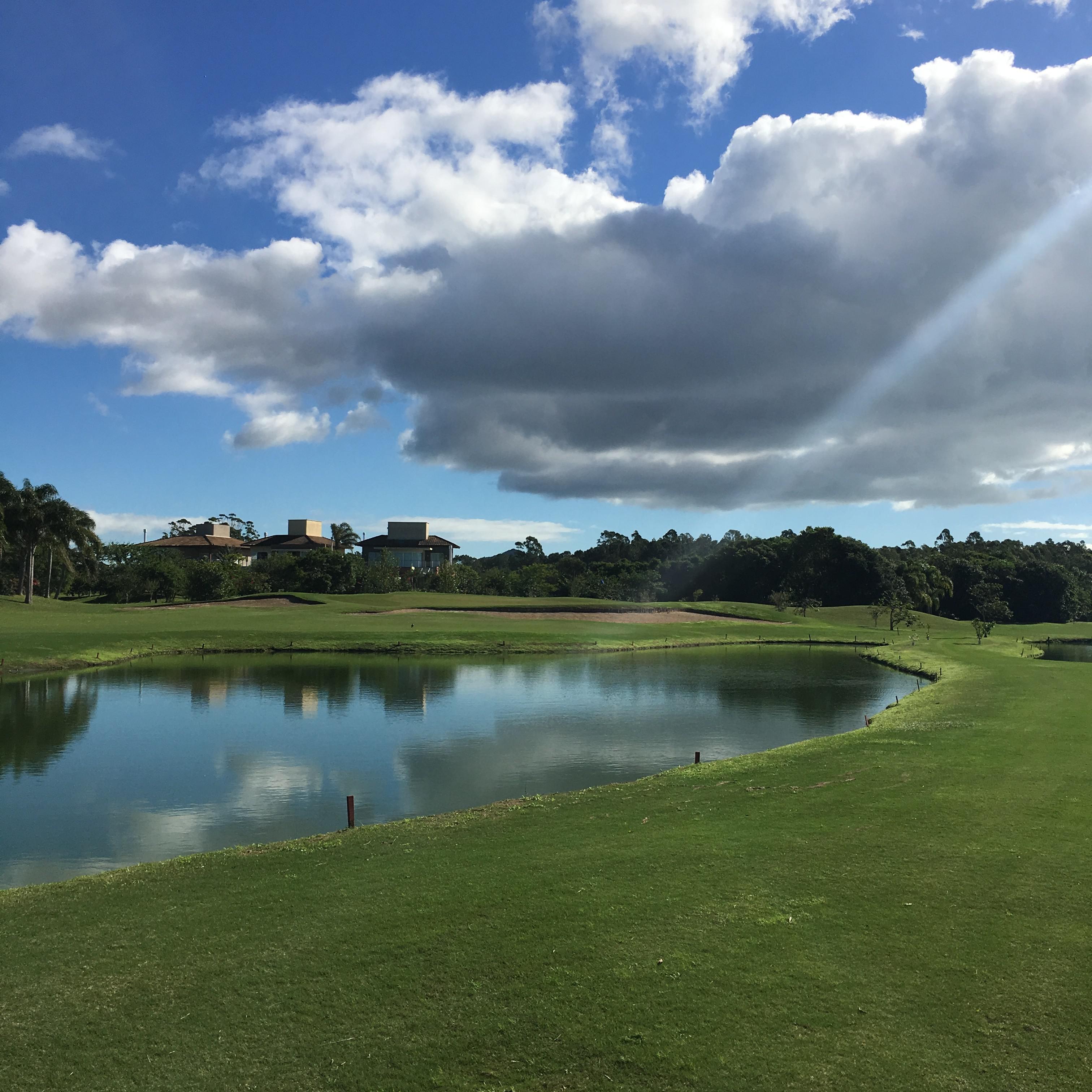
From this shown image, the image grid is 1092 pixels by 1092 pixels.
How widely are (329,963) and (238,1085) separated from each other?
2.50 m

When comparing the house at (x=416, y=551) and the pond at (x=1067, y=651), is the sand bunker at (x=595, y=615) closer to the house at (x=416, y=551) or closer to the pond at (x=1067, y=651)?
the pond at (x=1067, y=651)

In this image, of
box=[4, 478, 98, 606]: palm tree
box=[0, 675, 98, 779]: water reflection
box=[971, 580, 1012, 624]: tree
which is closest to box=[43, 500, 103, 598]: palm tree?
box=[4, 478, 98, 606]: palm tree

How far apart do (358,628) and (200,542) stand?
128m

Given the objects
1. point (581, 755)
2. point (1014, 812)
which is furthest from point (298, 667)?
point (1014, 812)

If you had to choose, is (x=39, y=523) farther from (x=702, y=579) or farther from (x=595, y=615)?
(x=702, y=579)

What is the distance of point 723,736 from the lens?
32594 mm

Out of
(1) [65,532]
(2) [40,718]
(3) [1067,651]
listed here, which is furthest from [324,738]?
(3) [1067,651]

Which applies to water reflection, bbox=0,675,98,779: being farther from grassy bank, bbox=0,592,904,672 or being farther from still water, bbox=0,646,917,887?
grassy bank, bbox=0,592,904,672

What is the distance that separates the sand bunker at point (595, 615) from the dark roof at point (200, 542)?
113m

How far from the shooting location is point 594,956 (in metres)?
10.4

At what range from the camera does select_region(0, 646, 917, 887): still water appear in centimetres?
2102

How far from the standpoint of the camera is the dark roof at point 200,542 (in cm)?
18659

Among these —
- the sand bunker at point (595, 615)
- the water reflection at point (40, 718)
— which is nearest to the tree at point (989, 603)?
the sand bunker at point (595, 615)

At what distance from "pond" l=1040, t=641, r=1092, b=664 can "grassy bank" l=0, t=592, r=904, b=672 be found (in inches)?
635
